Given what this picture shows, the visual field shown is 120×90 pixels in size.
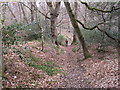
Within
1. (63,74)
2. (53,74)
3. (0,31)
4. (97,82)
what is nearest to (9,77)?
(0,31)

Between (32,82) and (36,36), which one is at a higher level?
(36,36)

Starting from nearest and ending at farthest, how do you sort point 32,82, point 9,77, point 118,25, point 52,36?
point 9,77 → point 32,82 → point 118,25 → point 52,36

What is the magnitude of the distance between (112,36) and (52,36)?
758 centimetres

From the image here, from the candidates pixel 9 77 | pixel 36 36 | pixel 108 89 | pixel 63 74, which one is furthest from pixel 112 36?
pixel 36 36

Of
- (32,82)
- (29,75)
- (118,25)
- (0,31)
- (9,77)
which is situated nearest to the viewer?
(0,31)

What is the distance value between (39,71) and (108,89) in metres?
4.34

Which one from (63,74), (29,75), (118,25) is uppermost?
(118,25)

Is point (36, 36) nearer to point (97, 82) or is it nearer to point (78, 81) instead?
point (78, 81)

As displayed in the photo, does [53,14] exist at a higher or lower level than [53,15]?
higher

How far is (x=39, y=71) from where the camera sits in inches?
337

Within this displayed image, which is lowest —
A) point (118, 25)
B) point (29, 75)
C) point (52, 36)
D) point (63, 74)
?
point (63, 74)

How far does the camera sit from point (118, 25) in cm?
1011

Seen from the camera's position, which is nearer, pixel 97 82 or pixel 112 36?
pixel 97 82

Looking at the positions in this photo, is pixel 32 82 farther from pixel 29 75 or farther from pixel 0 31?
pixel 0 31
